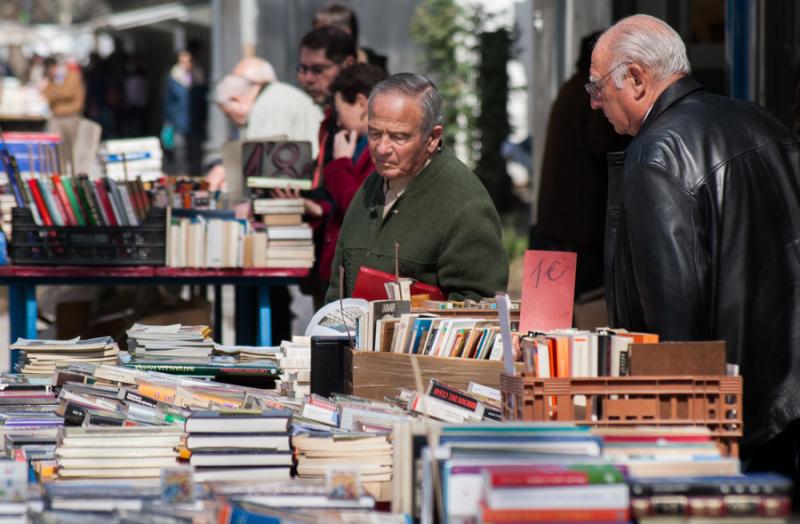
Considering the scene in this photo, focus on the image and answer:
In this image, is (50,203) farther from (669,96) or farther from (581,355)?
(581,355)

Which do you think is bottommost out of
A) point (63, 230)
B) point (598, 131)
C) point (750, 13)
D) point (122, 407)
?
point (122, 407)

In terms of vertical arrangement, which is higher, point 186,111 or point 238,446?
point 186,111

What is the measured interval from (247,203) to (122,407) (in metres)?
3.17

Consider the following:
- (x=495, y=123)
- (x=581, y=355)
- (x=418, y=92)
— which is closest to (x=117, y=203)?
Result: (x=418, y=92)

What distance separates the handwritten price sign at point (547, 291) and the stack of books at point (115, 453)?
0.98 meters

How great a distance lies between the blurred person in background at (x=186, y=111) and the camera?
2059 centimetres

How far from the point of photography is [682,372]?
9.91 feet

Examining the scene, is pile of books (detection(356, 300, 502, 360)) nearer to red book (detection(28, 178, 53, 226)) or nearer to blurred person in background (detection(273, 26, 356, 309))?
blurred person in background (detection(273, 26, 356, 309))

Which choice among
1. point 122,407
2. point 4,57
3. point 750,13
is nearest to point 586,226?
point 750,13

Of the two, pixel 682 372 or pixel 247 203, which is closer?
pixel 682 372

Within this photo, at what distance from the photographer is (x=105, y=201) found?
6430 mm

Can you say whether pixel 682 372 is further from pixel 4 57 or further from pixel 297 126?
pixel 4 57

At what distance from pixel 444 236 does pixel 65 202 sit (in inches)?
97.4

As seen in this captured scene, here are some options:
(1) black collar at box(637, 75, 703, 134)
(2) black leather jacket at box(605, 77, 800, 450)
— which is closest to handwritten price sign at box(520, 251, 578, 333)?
(2) black leather jacket at box(605, 77, 800, 450)
